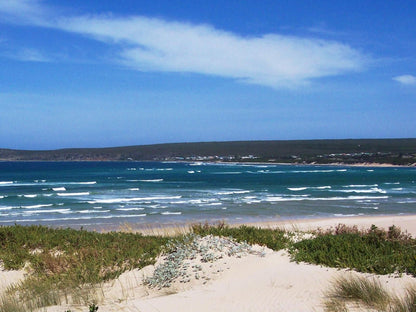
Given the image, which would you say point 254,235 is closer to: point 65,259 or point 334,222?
point 65,259

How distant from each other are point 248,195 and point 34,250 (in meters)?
29.6

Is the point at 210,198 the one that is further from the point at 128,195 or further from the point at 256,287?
the point at 256,287

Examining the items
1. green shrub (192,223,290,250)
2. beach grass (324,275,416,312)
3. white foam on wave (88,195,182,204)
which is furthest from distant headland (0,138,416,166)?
beach grass (324,275,416,312)

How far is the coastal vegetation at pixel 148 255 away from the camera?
28.7 ft

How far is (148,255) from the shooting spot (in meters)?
11.2

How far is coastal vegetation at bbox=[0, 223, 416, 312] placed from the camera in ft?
28.7

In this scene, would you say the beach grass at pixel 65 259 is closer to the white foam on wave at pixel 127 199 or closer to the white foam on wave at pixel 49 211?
the white foam on wave at pixel 49 211

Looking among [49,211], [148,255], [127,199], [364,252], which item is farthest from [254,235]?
[127,199]

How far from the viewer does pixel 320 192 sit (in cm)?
4356

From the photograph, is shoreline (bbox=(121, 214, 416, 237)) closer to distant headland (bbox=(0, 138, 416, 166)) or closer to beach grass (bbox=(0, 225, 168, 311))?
beach grass (bbox=(0, 225, 168, 311))

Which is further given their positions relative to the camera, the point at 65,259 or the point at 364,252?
the point at 65,259

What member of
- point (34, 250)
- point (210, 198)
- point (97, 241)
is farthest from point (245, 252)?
point (210, 198)

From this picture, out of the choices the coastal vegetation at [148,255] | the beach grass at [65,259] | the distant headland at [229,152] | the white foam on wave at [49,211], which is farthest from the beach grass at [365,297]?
the distant headland at [229,152]

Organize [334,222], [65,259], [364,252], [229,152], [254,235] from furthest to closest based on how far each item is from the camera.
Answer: [229,152] < [334,222] < [254,235] < [65,259] < [364,252]
